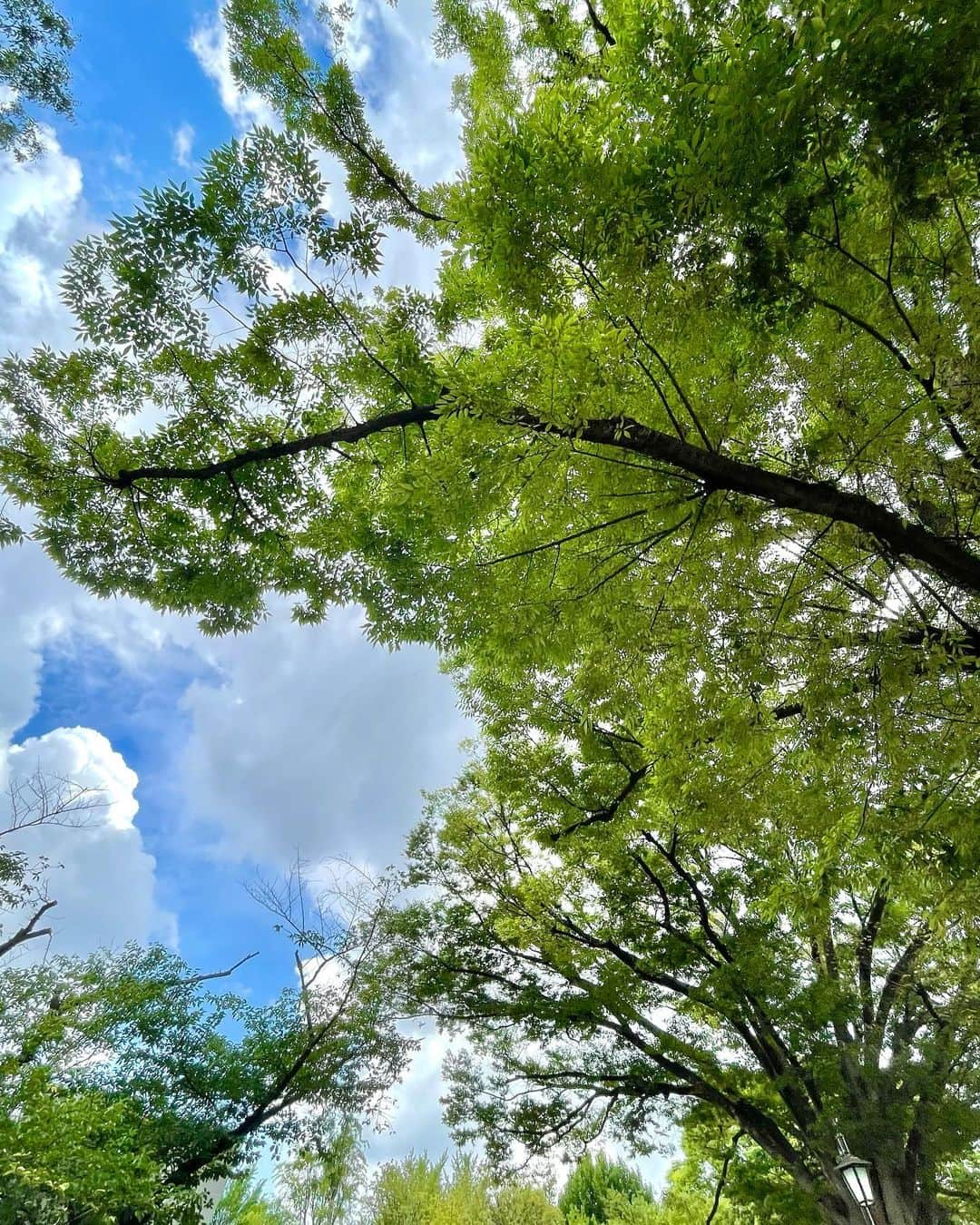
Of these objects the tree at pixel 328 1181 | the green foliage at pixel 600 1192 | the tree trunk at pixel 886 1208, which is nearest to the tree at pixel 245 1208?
the tree at pixel 328 1181

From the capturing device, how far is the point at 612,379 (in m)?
2.02

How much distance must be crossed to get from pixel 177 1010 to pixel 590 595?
874 cm

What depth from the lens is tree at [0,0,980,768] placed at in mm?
1819

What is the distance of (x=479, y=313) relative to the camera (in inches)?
142

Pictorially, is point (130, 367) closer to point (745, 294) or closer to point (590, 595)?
point (590, 595)

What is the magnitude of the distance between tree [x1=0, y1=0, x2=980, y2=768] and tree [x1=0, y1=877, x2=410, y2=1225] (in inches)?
216

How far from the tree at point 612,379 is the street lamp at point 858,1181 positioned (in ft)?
14.6

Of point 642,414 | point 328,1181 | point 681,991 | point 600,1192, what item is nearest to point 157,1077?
point 328,1181

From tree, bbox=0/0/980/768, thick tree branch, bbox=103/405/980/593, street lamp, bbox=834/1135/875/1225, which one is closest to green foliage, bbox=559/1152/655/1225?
street lamp, bbox=834/1135/875/1225

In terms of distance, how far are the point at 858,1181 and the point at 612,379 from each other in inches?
284

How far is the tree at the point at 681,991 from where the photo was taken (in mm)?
5402

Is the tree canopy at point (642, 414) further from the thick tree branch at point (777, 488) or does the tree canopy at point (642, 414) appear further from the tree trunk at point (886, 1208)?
the tree trunk at point (886, 1208)

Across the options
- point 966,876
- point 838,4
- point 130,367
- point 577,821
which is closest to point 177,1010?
point 577,821

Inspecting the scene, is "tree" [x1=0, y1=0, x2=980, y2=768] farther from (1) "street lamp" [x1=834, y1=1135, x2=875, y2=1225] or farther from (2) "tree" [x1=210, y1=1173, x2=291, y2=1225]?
(2) "tree" [x1=210, y1=1173, x2=291, y2=1225]
